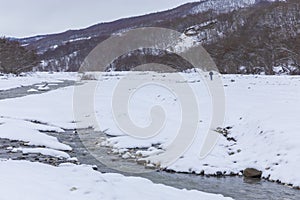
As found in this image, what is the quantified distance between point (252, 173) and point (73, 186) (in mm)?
3549

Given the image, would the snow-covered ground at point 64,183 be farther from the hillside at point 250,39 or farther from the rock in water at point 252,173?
the hillside at point 250,39

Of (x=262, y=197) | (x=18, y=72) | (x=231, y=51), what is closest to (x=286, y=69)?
(x=231, y=51)

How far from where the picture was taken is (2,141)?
399 inches

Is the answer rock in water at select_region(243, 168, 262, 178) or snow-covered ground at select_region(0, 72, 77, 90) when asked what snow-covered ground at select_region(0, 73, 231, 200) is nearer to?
rock in water at select_region(243, 168, 262, 178)

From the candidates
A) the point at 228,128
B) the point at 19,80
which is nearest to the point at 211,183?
the point at 228,128

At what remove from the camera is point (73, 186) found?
5840mm

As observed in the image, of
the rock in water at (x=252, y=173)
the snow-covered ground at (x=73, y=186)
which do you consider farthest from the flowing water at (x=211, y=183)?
the snow-covered ground at (x=73, y=186)

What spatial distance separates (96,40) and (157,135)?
107 meters

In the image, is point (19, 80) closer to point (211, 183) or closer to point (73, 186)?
point (211, 183)

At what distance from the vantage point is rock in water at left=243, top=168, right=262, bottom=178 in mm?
7422

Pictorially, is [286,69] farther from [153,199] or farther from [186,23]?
[186,23]

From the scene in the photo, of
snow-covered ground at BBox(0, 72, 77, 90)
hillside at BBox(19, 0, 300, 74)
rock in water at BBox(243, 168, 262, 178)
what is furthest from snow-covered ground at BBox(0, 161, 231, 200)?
hillside at BBox(19, 0, 300, 74)

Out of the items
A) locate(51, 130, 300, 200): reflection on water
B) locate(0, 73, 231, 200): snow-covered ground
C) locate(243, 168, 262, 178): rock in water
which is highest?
locate(0, 73, 231, 200): snow-covered ground

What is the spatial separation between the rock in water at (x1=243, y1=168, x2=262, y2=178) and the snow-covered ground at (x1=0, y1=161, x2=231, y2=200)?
64.8 inches
